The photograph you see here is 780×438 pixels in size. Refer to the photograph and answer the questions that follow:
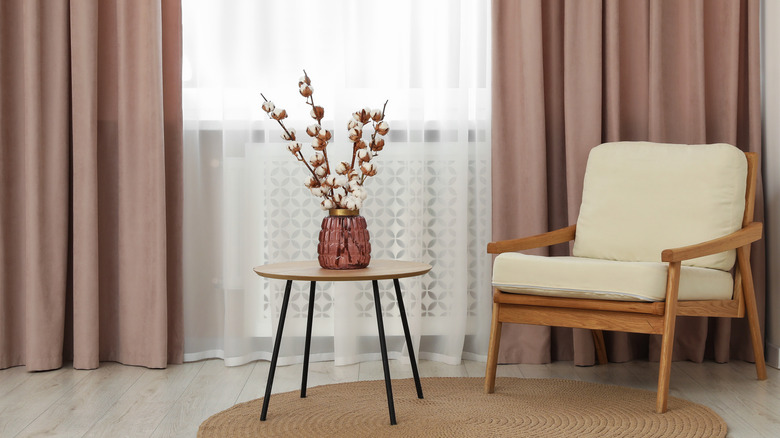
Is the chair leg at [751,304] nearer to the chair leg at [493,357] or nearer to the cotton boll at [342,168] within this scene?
the chair leg at [493,357]

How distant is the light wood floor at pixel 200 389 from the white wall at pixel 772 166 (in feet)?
0.63

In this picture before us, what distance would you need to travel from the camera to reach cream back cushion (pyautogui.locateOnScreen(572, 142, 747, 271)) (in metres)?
2.54

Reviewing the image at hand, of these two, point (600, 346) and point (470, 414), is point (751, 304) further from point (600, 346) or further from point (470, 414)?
point (470, 414)

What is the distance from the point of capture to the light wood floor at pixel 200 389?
212 cm

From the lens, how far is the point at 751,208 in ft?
8.50

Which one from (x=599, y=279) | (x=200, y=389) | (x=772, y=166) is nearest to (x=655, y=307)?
(x=599, y=279)

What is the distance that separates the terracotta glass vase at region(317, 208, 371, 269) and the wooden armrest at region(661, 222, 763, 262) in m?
0.83

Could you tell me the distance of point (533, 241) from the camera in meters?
2.60

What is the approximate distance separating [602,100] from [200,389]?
1.79m

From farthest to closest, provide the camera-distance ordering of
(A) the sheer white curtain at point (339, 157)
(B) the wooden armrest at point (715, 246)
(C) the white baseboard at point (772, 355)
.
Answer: (A) the sheer white curtain at point (339, 157) < (C) the white baseboard at point (772, 355) < (B) the wooden armrest at point (715, 246)

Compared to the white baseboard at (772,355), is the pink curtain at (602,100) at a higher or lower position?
higher

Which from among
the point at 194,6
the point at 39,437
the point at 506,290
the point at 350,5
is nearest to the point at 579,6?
the point at 350,5

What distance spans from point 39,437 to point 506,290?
136 centimetres

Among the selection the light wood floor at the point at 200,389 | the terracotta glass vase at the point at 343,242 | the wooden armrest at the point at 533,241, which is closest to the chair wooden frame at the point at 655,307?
the wooden armrest at the point at 533,241
